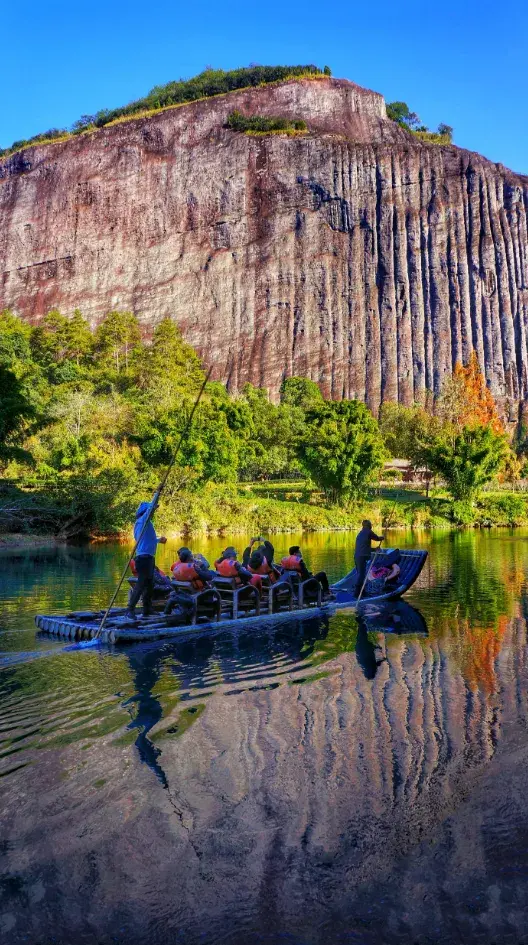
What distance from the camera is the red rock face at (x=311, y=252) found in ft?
353

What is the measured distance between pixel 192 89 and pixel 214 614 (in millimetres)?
125809

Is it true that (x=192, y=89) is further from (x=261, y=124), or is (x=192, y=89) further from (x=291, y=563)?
(x=291, y=563)

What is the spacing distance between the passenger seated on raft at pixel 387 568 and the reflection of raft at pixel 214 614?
984 millimetres

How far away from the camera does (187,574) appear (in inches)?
598

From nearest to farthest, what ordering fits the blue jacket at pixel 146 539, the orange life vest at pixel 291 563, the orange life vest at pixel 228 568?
the blue jacket at pixel 146 539 → the orange life vest at pixel 228 568 → the orange life vest at pixel 291 563

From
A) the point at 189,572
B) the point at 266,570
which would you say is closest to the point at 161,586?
the point at 189,572

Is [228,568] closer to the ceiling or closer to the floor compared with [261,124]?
closer to the floor

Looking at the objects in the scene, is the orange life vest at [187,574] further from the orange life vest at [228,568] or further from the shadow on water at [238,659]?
the shadow on water at [238,659]

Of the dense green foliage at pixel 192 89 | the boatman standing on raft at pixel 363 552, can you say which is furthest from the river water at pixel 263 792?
the dense green foliage at pixel 192 89

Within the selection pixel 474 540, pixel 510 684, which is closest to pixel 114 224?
pixel 474 540

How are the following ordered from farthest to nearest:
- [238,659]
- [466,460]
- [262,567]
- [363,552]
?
[466,460] → [363,552] → [262,567] → [238,659]

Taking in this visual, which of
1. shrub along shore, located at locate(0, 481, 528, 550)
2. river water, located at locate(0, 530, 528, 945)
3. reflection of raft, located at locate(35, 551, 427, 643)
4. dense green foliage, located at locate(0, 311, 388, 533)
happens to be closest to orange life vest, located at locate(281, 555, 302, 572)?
reflection of raft, located at locate(35, 551, 427, 643)

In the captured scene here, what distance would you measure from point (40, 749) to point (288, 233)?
107247 mm

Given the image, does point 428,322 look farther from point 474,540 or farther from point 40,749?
point 40,749
